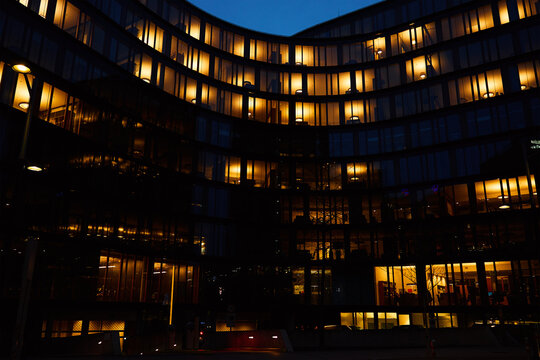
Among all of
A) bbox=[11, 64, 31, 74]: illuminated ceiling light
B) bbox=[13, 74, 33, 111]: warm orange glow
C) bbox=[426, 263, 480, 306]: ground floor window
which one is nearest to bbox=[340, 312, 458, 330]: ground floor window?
bbox=[426, 263, 480, 306]: ground floor window

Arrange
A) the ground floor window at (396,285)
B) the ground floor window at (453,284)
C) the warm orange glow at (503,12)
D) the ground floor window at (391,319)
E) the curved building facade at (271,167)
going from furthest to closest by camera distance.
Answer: the warm orange glow at (503,12)
the ground floor window at (396,285)
the ground floor window at (391,319)
the ground floor window at (453,284)
the curved building facade at (271,167)

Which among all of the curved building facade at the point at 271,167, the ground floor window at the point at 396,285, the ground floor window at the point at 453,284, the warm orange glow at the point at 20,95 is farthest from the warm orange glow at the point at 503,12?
the warm orange glow at the point at 20,95

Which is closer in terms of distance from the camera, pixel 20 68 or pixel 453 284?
pixel 20 68

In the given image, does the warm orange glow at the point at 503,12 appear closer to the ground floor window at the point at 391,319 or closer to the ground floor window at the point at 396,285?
the ground floor window at the point at 396,285

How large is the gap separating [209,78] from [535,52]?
31841 mm

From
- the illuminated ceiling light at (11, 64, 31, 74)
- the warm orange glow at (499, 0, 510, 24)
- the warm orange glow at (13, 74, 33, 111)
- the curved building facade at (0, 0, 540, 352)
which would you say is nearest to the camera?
the illuminated ceiling light at (11, 64, 31, 74)

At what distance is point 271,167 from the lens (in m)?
51.4

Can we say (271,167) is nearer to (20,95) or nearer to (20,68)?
(20,95)

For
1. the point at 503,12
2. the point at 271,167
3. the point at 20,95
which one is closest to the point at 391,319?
the point at 271,167

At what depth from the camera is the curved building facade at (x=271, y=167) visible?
3412 centimetres

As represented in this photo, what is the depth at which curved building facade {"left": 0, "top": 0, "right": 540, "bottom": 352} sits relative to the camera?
1344 inches

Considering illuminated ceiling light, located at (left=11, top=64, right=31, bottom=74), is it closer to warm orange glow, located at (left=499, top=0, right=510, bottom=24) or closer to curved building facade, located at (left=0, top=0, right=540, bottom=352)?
curved building facade, located at (left=0, top=0, right=540, bottom=352)

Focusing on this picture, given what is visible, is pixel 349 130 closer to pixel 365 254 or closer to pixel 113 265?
pixel 365 254

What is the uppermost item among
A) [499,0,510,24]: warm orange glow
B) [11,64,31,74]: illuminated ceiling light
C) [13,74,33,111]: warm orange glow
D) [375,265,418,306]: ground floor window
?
[499,0,510,24]: warm orange glow
